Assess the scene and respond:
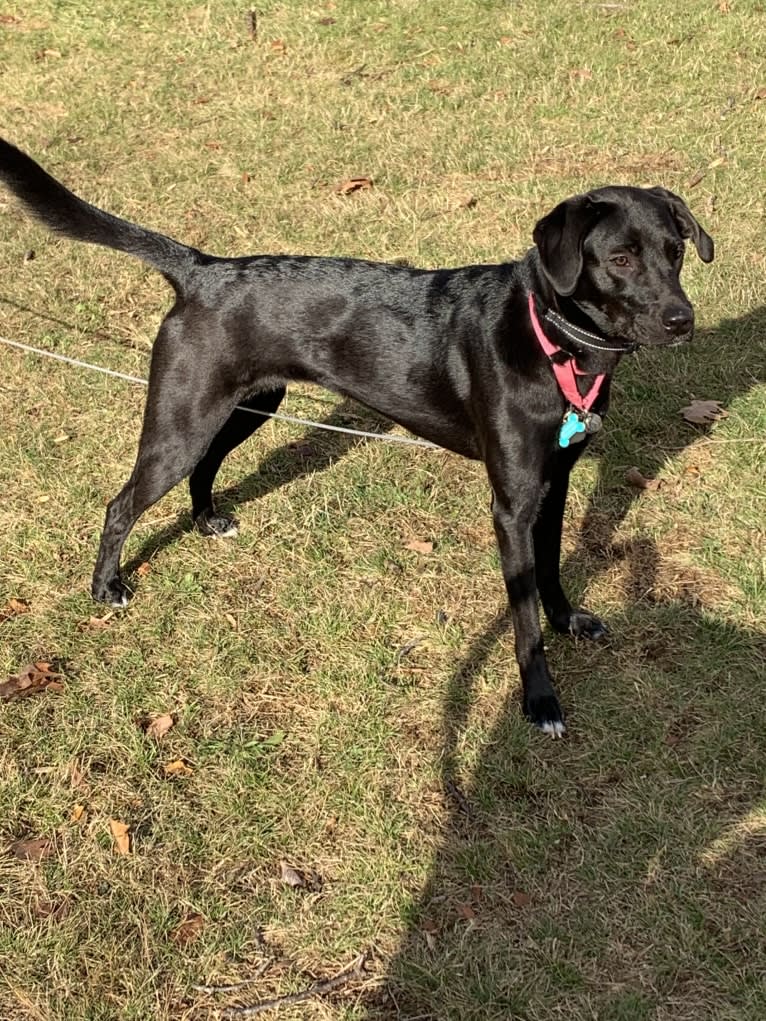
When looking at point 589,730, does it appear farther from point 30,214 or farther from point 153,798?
point 30,214

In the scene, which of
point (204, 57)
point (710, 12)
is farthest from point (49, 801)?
point (710, 12)

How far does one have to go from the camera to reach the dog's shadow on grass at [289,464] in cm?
490

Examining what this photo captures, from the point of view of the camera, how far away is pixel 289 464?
5352 mm

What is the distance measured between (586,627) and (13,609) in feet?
8.37

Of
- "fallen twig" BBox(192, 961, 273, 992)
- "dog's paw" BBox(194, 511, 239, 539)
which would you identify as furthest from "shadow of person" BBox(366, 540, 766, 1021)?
"dog's paw" BBox(194, 511, 239, 539)

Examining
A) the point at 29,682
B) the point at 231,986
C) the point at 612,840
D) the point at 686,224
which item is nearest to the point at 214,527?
the point at 29,682

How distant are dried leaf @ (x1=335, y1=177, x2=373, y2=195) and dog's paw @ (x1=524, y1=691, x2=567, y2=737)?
5.15 m

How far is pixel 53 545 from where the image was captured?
4.79 m

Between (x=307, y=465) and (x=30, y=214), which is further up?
(x=30, y=214)

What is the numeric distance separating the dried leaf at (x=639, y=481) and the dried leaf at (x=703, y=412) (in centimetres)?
55

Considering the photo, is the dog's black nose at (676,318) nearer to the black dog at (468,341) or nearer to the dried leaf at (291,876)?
the black dog at (468,341)

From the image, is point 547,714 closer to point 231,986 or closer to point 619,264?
point 231,986

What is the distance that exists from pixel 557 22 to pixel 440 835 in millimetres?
8830

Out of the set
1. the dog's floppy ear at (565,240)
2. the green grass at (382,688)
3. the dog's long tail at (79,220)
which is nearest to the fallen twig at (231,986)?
the green grass at (382,688)
